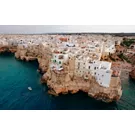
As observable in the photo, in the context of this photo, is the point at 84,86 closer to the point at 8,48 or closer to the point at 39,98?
the point at 39,98

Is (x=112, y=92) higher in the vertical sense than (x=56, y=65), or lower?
lower

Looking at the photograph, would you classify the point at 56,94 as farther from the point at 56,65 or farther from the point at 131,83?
the point at 131,83

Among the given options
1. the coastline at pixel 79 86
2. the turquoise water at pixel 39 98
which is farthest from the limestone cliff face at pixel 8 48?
the coastline at pixel 79 86

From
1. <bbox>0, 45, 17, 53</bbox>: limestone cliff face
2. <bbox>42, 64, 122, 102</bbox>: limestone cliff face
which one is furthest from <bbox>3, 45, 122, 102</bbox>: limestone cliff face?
<bbox>0, 45, 17, 53</bbox>: limestone cliff face

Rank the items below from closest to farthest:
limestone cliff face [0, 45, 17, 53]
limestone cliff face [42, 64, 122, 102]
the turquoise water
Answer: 1. the turquoise water
2. limestone cliff face [42, 64, 122, 102]
3. limestone cliff face [0, 45, 17, 53]

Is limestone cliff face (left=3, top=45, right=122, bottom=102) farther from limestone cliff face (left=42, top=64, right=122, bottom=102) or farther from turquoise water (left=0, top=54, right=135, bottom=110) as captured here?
turquoise water (left=0, top=54, right=135, bottom=110)

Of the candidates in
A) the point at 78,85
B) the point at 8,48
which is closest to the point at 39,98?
the point at 78,85

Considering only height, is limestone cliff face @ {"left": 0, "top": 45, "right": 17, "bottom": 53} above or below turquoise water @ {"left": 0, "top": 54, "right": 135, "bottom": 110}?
above
